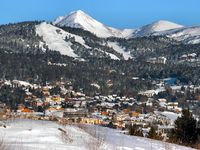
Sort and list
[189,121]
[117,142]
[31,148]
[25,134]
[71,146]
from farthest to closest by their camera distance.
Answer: [189,121] < [117,142] < [25,134] < [71,146] < [31,148]

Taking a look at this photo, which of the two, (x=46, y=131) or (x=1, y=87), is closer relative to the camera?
A: (x=46, y=131)

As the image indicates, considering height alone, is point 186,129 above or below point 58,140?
below

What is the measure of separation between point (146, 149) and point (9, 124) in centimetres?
276

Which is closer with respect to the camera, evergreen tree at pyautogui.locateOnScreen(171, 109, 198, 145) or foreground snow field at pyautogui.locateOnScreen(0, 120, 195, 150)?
foreground snow field at pyautogui.locateOnScreen(0, 120, 195, 150)

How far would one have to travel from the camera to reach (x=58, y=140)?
33.2 ft

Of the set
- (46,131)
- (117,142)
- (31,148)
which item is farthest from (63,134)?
(31,148)

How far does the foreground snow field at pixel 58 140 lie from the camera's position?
30.9ft

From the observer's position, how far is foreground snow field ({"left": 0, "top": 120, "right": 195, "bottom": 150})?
30.9 feet

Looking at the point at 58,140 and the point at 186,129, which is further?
the point at 186,129

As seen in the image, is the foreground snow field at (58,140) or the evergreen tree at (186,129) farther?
the evergreen tree at (186,129)

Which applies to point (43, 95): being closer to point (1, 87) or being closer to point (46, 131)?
point (1, 87)

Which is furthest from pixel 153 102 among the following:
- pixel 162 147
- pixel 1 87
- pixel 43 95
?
pixel 162 147

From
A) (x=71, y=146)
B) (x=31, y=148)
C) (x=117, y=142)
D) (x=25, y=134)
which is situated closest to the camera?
(x=31, y=148)

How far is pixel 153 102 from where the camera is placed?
19012 centimetres
